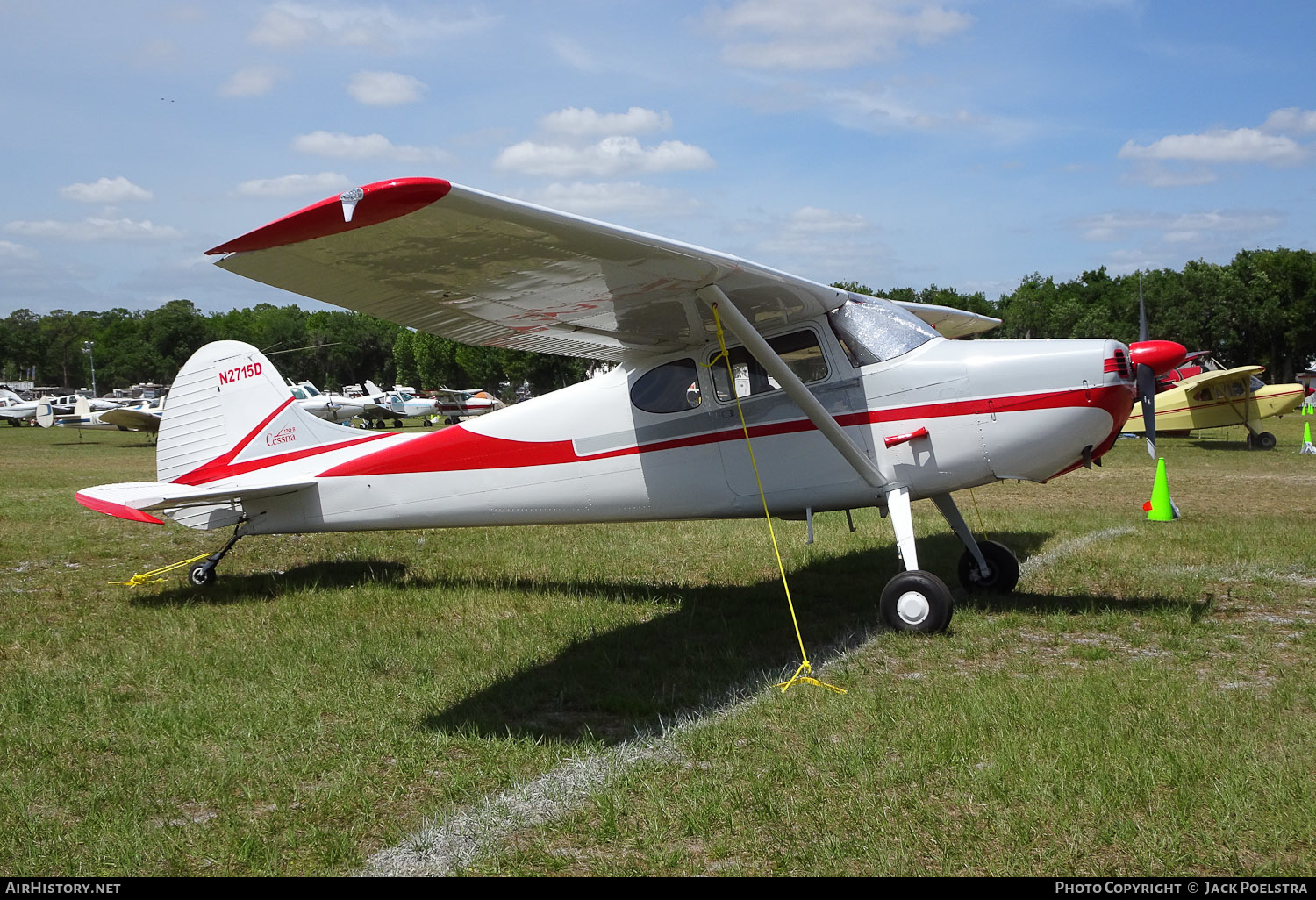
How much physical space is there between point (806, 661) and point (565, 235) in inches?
112

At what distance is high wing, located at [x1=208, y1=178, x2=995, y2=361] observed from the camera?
12.3 ft

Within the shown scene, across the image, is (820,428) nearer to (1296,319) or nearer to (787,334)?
(787,334)

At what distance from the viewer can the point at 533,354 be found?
51.4 ft

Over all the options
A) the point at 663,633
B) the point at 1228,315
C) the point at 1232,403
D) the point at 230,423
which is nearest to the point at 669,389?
the point at 663,633

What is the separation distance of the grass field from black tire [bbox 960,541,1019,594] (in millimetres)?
138

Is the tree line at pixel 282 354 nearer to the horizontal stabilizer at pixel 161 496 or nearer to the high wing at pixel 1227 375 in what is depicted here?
the high wing at pixel 1227 375

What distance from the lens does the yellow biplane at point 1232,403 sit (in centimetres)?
2178

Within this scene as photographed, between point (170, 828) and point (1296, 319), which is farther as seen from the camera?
point (1296, 319)

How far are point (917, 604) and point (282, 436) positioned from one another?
19.1 feet

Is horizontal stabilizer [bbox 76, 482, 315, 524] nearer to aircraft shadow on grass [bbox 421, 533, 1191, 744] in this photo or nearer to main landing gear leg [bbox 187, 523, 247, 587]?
main landing gear leg [bbox 187, 523, 247, 587]


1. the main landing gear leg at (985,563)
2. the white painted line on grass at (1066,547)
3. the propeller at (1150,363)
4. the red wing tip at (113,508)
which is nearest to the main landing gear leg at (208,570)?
the red wing tip at (113,508)

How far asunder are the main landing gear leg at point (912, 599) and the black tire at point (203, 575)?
6.14 m

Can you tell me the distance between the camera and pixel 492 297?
17.6 ft
